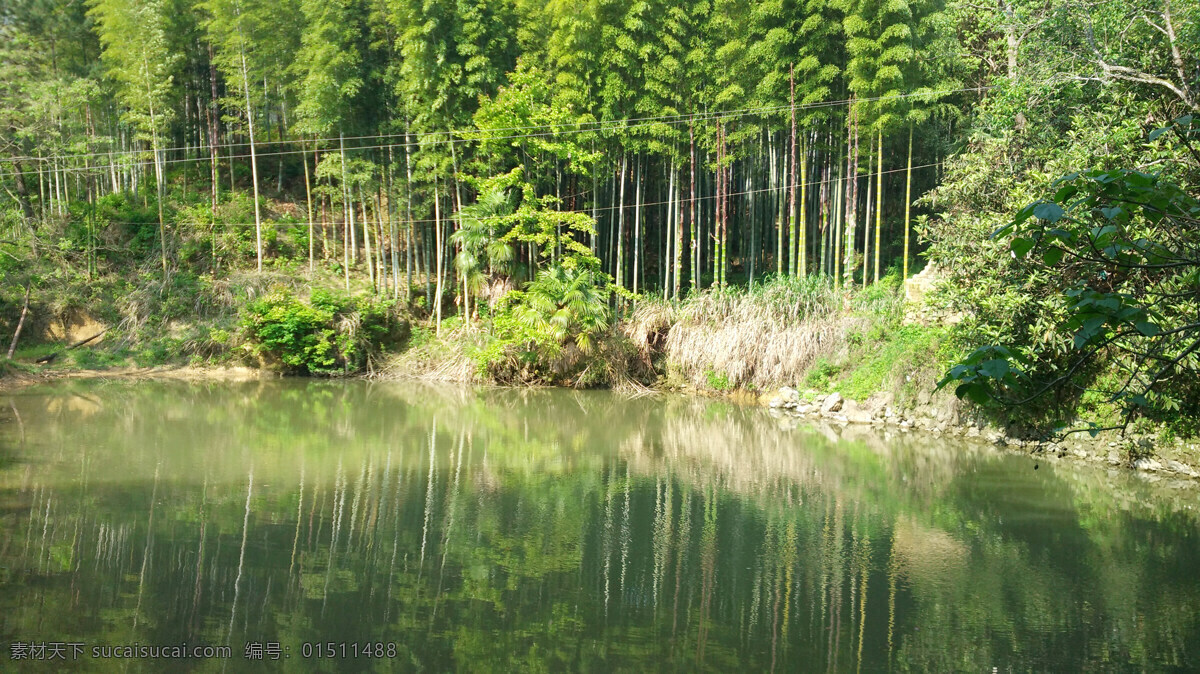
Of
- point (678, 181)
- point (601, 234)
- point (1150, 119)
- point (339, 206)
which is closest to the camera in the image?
point (1150, 119)

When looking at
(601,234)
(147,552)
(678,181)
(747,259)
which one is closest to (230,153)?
(601,234)

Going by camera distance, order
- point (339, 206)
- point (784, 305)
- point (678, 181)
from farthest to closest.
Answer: point (339, 206), point (678, 181), point (784, 305)

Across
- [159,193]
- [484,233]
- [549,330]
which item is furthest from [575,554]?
[159,193]

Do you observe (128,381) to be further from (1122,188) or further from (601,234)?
(1122,188)

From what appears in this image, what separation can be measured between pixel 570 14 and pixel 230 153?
569 inches

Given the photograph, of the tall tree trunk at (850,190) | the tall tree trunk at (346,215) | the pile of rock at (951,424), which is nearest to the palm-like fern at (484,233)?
the tall tree trunk at (346,215)

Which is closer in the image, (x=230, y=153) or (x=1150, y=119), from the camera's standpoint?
(x=1150, y=119)

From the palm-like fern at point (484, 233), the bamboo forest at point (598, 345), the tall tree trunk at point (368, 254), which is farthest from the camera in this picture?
the tall tree trunk at point (368, 254)

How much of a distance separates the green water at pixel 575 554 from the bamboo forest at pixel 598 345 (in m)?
0.05

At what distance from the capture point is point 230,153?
28.4 metres

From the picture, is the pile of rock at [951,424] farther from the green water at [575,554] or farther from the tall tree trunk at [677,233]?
the tall tree trunk at [677,233]

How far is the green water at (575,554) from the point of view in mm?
5703

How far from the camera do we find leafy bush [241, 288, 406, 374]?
68.8 feet

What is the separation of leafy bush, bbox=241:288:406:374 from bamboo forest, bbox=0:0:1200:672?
0.11m
